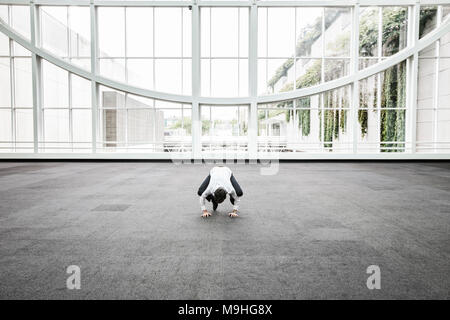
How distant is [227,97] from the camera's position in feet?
63.2

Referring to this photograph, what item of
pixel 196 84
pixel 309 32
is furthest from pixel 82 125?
pixel 309 32

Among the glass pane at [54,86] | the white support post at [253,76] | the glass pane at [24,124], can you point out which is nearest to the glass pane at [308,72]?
the white support post at [253,76]

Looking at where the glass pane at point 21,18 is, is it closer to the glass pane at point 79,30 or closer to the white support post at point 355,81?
the glass pane at point 79,30

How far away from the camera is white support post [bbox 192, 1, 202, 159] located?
18.9 metres

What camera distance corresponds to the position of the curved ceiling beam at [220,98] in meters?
18.5

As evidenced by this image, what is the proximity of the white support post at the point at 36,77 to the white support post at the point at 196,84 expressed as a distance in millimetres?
9005

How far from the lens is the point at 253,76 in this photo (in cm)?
1902

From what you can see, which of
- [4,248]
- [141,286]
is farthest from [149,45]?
[141,286]

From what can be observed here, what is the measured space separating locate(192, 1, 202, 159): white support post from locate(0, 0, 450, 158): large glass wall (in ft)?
0.20

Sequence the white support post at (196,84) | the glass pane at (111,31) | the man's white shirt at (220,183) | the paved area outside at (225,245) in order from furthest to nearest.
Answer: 1. the glass pane at (111,31)
2. the white support post at (196,84)
3. the man's white shirt at (220,183)
4. the paved area outside at (225,245)

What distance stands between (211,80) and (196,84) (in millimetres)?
976

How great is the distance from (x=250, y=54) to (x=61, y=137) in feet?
40.4

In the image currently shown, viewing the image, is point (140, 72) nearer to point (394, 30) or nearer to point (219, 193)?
point (394, 30)
